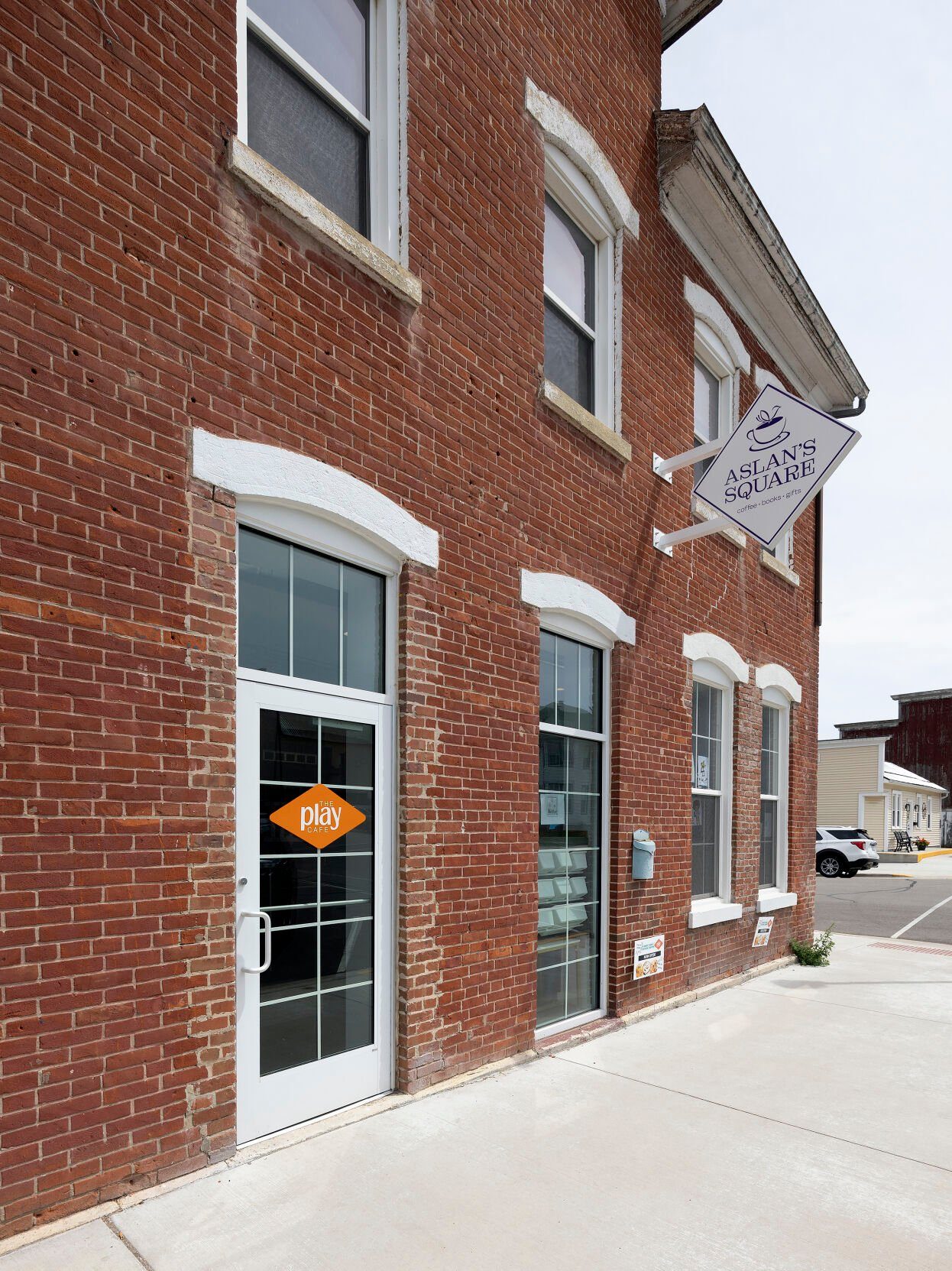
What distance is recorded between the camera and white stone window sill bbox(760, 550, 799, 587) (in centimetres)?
1090

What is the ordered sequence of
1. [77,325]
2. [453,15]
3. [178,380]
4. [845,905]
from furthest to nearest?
[845,905]
[453,15]
[178,380]
[77,325]

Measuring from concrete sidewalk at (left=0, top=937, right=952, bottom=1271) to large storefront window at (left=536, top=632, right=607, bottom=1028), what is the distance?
0.57 m

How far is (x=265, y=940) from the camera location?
14.4 feet

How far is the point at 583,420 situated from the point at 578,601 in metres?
1.38

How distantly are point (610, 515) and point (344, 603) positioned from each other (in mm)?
3120

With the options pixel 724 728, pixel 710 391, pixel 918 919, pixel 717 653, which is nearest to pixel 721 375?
pixel 710 391

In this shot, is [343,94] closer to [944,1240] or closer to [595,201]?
[595,201]

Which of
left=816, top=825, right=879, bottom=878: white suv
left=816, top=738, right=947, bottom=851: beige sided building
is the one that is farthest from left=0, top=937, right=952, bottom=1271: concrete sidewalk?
left=816, top=738, right=947, bottom=851: beige sided building

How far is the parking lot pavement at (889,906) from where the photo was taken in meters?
14.9

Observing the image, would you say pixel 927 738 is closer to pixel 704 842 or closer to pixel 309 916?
pixel 704 842

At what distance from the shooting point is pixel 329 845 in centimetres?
487

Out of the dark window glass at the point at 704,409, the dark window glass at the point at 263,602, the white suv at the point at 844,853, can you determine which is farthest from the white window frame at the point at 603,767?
the white suv at the point at 844,853

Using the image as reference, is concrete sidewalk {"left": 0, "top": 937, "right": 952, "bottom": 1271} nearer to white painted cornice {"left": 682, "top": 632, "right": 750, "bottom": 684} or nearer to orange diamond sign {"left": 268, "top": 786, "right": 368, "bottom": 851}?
orange diamond sign {"left": 268, "top": 786, "right": 368, "bottom": 851}

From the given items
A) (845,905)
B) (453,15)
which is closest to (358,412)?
(453,15)
